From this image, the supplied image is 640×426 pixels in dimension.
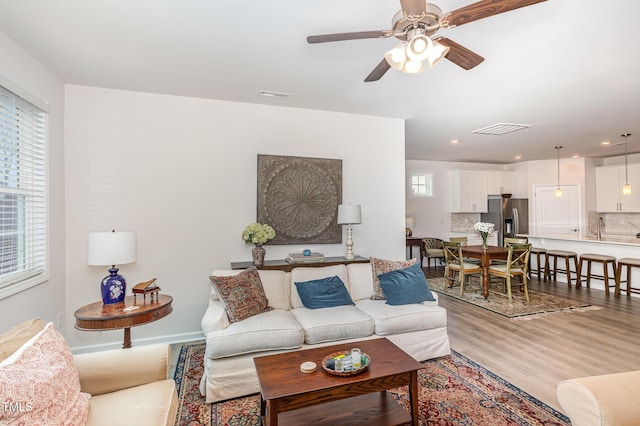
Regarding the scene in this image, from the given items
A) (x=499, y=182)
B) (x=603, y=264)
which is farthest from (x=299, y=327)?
(x=499, y=182)

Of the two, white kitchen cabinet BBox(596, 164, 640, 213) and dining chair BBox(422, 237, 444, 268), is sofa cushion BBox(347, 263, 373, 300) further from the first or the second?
white kitchen cabinet BBox(596, 164, 640, 213)

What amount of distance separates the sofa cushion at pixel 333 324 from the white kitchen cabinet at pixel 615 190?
7.80m

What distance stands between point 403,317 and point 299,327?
974 millimetres

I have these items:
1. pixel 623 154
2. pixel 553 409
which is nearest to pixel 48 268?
pixel 553 409

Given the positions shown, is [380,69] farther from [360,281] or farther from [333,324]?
[360,281]

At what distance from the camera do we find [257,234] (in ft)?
11.6

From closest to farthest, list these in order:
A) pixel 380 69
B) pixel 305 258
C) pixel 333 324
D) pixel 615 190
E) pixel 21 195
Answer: pixel 380 69
pixel 21 195
pixel 333 324
pixel 305 258
pixel 615 190

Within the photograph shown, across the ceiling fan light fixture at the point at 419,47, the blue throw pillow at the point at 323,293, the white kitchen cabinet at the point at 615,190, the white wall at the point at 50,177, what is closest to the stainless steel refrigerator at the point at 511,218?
the white kitchen cabinet at the point at 615,190

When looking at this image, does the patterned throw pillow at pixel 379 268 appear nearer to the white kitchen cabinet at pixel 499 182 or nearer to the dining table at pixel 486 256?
the dining table at pixel 486 256

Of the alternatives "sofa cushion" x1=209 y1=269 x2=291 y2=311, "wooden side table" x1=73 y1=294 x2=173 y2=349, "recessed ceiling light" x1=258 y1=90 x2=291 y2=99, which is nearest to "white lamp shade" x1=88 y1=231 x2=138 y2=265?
"wooden side table" x1=73 y1=294 x2=173 y2=349

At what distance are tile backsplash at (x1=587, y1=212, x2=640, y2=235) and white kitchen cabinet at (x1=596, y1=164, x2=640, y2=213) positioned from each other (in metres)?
0.33

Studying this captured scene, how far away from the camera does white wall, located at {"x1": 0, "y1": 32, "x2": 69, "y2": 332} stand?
7.64 feet

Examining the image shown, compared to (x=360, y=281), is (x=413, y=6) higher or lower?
higher

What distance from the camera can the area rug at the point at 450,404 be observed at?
2127 mm
